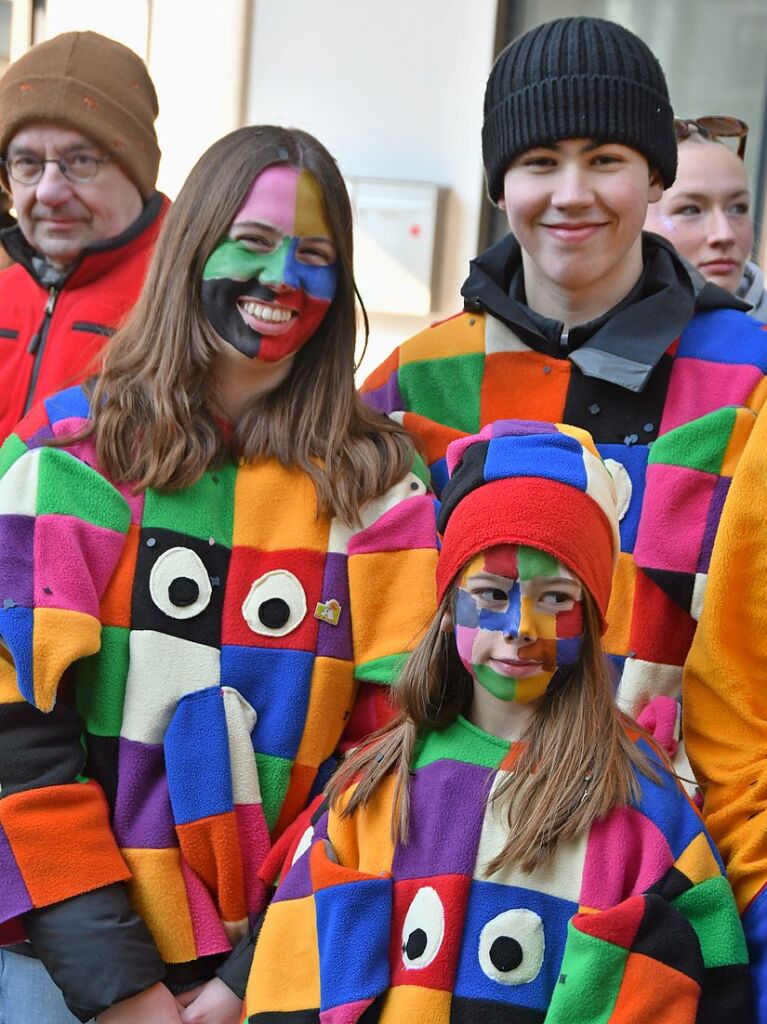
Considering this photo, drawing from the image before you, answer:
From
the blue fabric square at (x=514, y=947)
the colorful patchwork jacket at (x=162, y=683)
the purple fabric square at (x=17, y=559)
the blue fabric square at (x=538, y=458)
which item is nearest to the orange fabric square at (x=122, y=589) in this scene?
the colorful patchwork jacket at (x=162, y=683)

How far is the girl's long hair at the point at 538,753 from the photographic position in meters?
1.76

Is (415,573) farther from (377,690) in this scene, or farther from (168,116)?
(168,116)

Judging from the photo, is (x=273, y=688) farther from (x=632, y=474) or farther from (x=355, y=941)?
(x=632, y=474)

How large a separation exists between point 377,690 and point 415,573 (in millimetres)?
188

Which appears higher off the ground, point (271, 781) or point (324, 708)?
point (324, 708)

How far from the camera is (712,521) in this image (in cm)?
212

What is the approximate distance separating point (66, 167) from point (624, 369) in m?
1.22

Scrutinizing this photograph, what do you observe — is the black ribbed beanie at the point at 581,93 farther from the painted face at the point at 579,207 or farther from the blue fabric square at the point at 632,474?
the blue fabric square at the point at 632,474

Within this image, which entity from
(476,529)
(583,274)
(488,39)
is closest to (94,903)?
(476,529)

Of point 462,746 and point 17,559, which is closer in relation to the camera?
point 462,746

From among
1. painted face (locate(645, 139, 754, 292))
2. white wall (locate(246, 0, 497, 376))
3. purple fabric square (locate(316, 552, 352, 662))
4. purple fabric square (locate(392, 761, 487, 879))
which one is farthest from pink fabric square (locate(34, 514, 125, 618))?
white wall (locate(246, 0, 497, 376))

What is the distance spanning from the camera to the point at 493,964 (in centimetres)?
173

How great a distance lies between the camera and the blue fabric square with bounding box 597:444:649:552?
2.19 meters

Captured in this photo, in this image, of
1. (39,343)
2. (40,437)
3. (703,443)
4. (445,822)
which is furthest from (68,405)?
(703,443)
